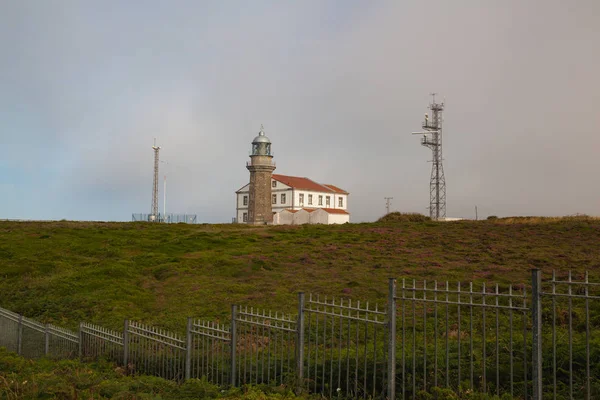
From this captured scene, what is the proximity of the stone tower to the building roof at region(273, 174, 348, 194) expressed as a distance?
362 inches

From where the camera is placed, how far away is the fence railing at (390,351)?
8195mm

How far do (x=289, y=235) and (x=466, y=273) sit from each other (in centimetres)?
2011

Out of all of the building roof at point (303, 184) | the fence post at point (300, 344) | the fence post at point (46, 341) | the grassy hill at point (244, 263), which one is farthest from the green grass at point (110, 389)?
the building roof at point (303, 184)

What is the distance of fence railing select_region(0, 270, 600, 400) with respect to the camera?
8.20 meters

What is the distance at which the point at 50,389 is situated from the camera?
10.5 meters

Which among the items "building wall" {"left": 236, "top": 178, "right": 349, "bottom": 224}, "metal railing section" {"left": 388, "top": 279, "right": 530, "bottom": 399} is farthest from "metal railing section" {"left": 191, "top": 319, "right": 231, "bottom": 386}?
"building wall" {"left": 236, "top": 178, "right": 349, "bottom": 224}

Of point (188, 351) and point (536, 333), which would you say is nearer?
point (536, 333)

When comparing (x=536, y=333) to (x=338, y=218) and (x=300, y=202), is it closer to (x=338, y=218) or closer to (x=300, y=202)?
(x=338, y=218)

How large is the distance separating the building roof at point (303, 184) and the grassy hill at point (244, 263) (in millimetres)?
40616

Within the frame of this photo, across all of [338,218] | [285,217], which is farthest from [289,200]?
[338,218]

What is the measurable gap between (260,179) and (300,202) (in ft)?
39.2

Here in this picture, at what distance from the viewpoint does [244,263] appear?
32281 mm

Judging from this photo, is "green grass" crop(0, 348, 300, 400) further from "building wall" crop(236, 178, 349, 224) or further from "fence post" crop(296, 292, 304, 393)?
"building wall" crop(236, 178, 349, 224)

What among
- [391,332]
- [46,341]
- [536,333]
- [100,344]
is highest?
[536,333]
